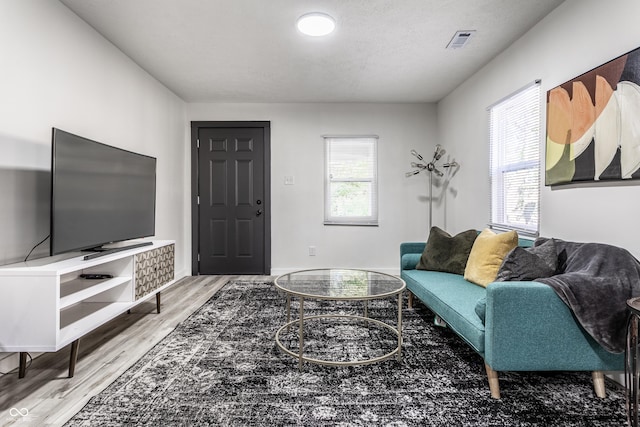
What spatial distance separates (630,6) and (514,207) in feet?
5.30

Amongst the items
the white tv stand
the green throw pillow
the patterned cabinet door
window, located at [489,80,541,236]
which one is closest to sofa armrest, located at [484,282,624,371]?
window, located at [489,80,541,236]

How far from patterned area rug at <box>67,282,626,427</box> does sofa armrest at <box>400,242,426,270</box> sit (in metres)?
0.79

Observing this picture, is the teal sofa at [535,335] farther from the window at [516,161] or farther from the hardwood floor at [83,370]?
the hardwood floor at [83,370]

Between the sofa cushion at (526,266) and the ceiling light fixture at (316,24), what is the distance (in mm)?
2093

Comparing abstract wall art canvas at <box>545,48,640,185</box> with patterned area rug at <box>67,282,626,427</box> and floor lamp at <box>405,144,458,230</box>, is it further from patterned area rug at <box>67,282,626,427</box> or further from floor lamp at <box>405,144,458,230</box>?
floor lamp at <box>405,144,458,230</box>

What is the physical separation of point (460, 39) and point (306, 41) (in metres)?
1.32

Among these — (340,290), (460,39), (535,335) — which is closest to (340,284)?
(340,290)

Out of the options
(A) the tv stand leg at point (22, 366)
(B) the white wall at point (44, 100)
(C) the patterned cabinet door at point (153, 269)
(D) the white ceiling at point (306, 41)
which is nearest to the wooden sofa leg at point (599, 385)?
(D) the white ceiling at point (306, 41)

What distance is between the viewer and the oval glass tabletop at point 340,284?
2.21 metres

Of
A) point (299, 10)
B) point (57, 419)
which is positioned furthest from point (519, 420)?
point (299, 10)

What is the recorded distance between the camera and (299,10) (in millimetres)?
2500

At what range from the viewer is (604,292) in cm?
167

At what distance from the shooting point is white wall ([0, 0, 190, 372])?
6.77 feet

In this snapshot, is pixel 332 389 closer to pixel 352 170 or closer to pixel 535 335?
pixel 535 335
